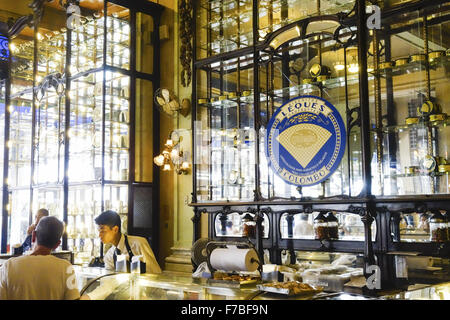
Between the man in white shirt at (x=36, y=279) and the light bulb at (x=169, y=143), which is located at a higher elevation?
the light bulb at (x=169, y=143)

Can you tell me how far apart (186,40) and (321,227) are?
362 cm

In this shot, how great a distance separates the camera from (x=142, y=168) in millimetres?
7164

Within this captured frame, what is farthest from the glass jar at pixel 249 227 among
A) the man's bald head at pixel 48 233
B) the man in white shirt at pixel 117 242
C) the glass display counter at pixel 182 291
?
the man's bald head at pixel 48 233

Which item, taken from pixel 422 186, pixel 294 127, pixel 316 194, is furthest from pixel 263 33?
pixel 422 186

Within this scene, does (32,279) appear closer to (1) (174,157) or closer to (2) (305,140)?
(2) (305,140)

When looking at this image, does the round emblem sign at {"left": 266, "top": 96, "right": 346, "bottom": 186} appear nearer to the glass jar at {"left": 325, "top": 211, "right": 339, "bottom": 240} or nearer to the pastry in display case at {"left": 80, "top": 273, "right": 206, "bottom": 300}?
the glass jar at {"left": 325, "top": 211, "right": 339, "bottom": 240}

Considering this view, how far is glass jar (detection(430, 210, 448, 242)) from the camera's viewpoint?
376 centimetres

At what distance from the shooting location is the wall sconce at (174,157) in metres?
6.75

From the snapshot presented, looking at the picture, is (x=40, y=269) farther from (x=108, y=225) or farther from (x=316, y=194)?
(x=316, y=194)

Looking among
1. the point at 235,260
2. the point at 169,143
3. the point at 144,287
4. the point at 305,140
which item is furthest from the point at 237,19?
the point at 144,287

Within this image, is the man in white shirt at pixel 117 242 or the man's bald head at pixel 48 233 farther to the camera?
the man in white shirt at pixel 117 242

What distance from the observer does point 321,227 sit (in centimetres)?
432

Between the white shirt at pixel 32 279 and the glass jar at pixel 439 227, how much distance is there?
104 inches

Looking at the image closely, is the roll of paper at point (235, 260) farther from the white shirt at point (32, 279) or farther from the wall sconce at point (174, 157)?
the wall sconce at point (174, 157)
